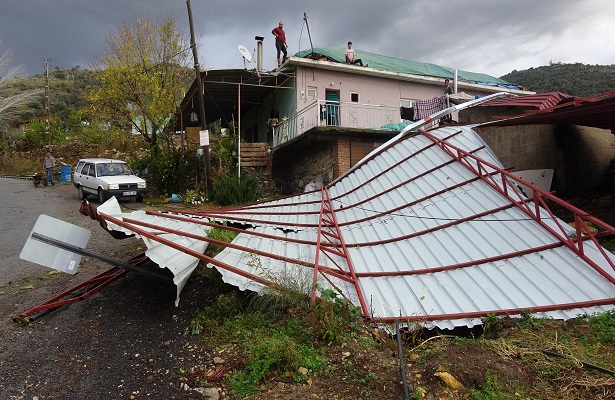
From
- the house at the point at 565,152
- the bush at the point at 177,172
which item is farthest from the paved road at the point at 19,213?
the house at the point at 565,152

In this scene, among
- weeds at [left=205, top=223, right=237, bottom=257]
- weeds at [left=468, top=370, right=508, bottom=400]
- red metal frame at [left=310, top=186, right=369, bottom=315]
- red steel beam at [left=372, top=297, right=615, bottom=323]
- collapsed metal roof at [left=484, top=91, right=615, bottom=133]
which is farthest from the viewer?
weeds at [left=205, top=223, right=237, bottom=257]

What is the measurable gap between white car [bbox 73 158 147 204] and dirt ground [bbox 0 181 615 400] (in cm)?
769

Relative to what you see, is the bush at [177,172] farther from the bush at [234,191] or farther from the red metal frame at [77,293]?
the red metal frame at [77,293]

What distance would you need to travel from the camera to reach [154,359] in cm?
498

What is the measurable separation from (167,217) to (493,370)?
5.72 m

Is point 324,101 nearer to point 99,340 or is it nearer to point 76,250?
point 76,250

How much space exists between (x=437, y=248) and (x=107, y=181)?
1285 centimetres

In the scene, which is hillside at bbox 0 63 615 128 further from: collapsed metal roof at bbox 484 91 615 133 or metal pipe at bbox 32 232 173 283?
metal pipe at bbox 32 232 173 283

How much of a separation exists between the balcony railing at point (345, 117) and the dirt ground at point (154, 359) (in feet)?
29.0

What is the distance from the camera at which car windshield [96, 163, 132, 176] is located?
1542 centimetres

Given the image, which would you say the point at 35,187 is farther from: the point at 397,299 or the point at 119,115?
the point at 397,299

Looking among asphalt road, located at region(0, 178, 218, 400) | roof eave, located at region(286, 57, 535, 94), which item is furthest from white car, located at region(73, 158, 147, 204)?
roof eave, located at region(286, 57, 535, 94)

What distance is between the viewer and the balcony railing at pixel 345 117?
566 inches

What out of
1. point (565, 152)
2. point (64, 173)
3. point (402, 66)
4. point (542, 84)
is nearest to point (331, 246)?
point (565, 152)
